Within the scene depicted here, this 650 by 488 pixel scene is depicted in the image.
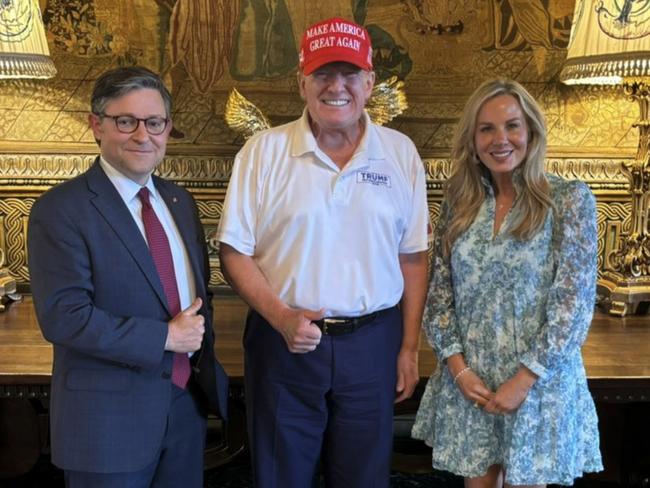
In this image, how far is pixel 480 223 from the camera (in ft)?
5.85

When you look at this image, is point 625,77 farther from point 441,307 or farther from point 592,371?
point 441,307

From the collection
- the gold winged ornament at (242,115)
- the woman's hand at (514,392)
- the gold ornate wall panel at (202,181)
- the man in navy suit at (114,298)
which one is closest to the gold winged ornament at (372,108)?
the gold winged ornament at (242,115)

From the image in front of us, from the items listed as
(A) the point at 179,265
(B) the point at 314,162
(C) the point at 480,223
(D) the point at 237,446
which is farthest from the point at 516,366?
(D) the point at 237,446

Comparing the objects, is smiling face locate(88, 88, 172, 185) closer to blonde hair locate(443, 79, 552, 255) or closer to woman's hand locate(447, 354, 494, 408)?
blonde hair locate(443, 79, 552, 255)

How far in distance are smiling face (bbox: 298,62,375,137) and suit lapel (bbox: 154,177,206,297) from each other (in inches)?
17.1

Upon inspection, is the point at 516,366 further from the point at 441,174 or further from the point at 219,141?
the point at 219,141

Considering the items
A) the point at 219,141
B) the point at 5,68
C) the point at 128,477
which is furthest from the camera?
the point at 219,141

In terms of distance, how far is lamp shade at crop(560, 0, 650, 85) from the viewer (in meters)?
2.52

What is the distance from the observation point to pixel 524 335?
5.65 ft

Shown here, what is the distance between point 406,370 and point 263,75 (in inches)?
65.1

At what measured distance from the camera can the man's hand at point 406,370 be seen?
6.33ft

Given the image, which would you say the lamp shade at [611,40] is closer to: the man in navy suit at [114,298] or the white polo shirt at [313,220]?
the white polo shirt at [313,220]

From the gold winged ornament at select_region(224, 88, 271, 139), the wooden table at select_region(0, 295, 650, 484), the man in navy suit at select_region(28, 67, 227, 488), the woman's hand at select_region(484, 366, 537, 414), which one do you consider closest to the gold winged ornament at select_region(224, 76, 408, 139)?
the gold winged ornament at select_region(224, 88, 271, 139)

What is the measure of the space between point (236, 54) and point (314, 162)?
1.40 m
